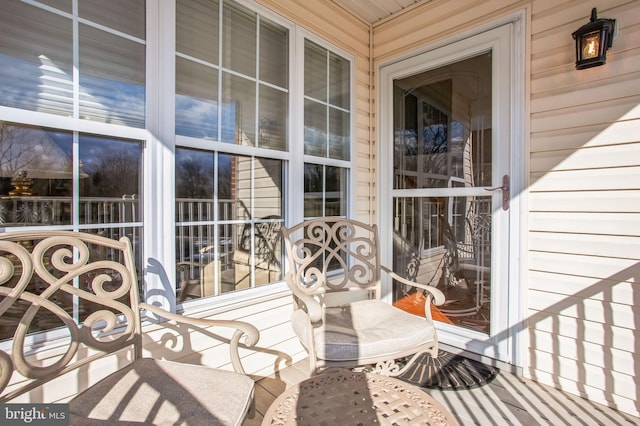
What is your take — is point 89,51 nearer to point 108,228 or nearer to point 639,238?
point 108,228

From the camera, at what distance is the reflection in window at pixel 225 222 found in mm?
1907

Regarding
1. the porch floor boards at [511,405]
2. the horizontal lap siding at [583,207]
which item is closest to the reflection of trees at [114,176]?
the porch floor boards at [511,405]

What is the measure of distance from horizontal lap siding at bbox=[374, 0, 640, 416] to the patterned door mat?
1.02 feet

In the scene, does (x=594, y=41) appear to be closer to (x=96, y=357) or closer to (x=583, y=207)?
(x=583, y=207)

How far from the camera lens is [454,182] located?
2580mm

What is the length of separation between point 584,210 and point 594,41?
973 millimetres

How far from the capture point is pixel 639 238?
5.90 feet

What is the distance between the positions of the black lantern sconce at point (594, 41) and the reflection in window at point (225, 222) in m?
1.97

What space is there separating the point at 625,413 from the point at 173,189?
2.86 m

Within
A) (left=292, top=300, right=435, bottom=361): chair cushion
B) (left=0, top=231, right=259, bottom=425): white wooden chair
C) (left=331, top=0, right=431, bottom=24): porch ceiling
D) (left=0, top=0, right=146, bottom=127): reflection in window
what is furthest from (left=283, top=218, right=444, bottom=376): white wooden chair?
(left=331, top=0, right=431, bottom=24): porch ceiling

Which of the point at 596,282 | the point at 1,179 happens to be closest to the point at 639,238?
the point at 596,282

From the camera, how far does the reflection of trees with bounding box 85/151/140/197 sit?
1620 mm

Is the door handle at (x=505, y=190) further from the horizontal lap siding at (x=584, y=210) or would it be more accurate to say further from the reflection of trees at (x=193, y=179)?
the reflection of trees at (x=193, y=179)

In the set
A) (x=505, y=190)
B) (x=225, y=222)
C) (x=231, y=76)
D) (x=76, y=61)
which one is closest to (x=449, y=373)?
(x=505, y=190)
